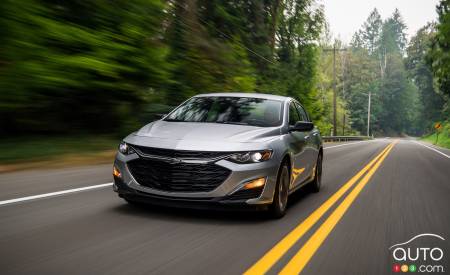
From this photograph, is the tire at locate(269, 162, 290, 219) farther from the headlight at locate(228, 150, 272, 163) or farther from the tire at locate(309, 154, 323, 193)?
the tire at locate(309, 154, 323, 193)

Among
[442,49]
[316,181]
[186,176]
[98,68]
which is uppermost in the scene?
[442,49]

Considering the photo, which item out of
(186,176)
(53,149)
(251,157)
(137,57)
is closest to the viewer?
(186,176)

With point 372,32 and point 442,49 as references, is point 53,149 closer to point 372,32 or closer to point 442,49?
point 442,49

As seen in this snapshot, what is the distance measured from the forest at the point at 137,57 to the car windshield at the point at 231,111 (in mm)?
5022

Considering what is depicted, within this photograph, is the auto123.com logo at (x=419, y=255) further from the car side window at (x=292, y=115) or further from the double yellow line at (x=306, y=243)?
the car side window at (x=292, y=115)

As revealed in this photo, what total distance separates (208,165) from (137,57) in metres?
9.51

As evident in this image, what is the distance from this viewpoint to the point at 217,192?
6.25m

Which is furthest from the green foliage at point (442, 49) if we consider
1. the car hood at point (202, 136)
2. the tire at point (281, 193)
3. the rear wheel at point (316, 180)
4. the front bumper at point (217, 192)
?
the front bumper at point (217, 192)

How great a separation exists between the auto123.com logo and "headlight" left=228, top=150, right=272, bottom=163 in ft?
5.59

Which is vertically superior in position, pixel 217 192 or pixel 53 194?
pixel 217 192

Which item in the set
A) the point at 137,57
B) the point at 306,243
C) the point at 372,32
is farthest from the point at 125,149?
the point at 372,32

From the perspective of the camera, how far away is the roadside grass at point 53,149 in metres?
11.8

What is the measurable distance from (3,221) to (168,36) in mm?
15744

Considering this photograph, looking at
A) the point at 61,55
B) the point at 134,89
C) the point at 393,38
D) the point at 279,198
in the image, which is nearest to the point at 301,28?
the point at 134,89
